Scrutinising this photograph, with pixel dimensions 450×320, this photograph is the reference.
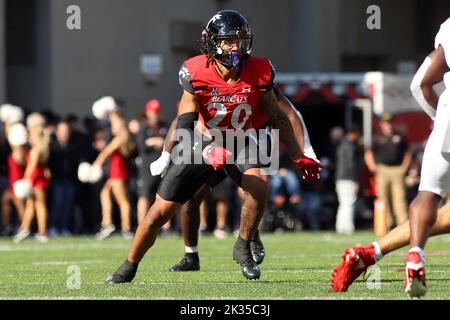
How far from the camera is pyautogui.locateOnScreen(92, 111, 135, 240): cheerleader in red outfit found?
64.7 ft

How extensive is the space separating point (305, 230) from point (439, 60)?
16236 mm

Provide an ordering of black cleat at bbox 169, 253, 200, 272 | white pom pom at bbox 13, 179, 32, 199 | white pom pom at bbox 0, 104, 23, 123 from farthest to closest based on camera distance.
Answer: white pom pom at bbox 0, 104, 23, 123 < white pom pom at bbox 13, 179, 32, 199 < black cleat at bbox 169, 253, 200, 272

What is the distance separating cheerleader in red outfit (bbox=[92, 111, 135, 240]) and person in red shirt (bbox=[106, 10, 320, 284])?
9496 millimetres

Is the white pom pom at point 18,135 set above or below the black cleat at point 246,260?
above

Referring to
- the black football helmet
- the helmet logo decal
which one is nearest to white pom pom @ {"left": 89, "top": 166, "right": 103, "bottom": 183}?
the black football helmet

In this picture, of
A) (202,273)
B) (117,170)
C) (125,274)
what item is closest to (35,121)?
(117,170)

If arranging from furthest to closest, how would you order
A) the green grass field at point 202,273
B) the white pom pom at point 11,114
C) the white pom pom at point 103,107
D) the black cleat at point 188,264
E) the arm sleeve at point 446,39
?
1. the white pom pom at point 103,107
2. the white pom pom at point 11,114
3. the black cleat at point 188,264
4. the green grass field at point 202,273
5. the arm sleeve at point 446,39

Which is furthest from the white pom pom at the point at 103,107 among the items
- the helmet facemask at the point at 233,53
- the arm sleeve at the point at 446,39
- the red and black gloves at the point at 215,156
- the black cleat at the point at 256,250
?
the arm sleeve at the point at 446,39

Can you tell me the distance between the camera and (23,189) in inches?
770

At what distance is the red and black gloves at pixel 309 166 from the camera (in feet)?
33.8

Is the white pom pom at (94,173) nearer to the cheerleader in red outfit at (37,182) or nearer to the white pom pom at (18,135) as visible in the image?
the cheerleader in red outfit at (37,182)

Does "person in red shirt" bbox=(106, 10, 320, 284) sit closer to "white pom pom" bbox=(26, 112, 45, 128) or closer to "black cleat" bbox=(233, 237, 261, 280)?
"black cleat" bbox=(233, 237, 261, 280)

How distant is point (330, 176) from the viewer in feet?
83.3

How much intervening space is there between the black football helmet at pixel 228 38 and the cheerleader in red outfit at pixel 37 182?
32.2 ft
